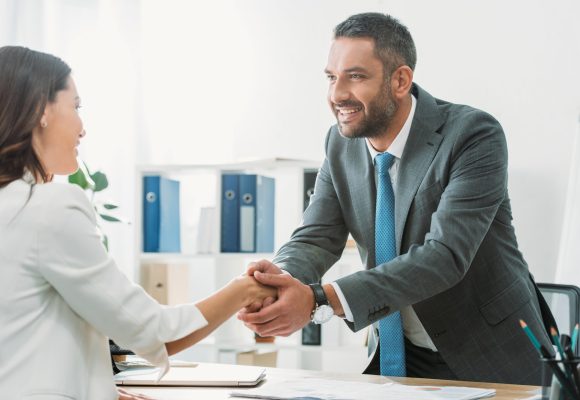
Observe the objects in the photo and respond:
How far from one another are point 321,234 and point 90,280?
1.18 metres

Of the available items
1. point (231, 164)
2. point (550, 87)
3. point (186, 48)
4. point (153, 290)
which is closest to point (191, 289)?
point (153, 290)

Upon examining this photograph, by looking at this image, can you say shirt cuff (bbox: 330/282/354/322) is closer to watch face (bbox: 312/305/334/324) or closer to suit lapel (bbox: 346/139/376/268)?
watch face (bbox: 312/305/334/324)

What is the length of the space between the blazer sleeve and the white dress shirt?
67 centimetres

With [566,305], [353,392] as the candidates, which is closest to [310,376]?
[353,392]

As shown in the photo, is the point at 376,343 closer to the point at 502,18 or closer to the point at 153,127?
the point at 502,18

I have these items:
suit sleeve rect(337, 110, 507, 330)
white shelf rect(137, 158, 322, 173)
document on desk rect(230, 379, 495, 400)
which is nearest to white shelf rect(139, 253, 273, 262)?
white shelf rect(137, 158, 322, 173)

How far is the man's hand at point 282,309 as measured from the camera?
2074mm

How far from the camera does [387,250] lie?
228cm

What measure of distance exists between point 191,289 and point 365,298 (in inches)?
107

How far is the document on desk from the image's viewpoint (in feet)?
5.43

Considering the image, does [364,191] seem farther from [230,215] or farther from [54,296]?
[230,215]

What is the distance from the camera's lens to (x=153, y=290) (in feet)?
13.7

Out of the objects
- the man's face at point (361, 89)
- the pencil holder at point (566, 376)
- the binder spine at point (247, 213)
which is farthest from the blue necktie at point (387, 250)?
the binder spine at point (247, 213)

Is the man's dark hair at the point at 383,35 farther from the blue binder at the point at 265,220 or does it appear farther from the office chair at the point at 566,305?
the blue binder at the point at 265,220
